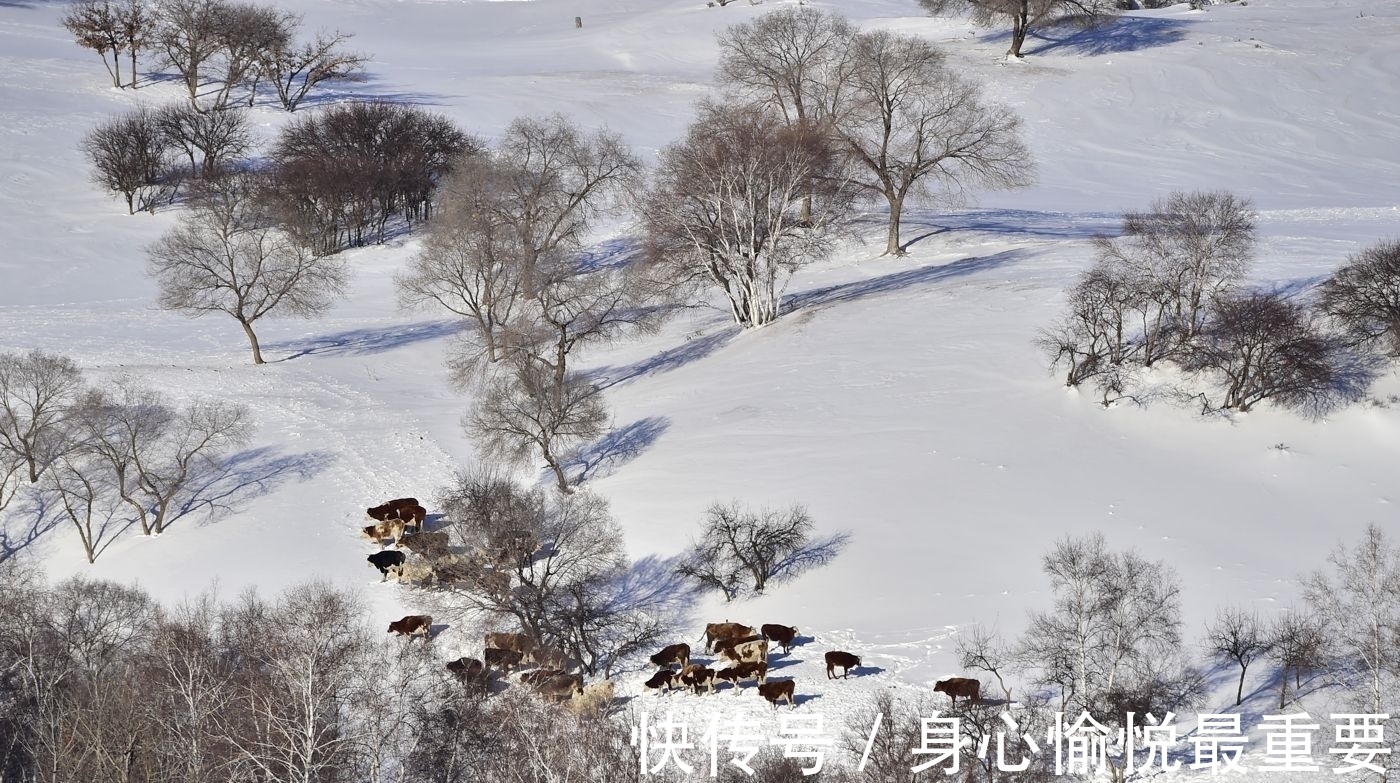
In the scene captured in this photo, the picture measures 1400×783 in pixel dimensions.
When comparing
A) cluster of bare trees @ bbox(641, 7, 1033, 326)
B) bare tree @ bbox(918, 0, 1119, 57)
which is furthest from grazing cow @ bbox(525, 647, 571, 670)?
bare tree @ bbox(918, 0, 1119, 57)

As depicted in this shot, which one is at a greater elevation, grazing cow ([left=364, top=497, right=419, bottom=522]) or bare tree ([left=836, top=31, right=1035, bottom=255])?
bare tree ([left=836, top=31, right=1035, bottom=255])

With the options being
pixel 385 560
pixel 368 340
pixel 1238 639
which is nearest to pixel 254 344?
pixel 368 340

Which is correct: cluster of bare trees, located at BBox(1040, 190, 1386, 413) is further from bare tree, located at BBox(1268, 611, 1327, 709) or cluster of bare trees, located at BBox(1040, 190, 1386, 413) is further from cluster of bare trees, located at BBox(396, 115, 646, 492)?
cluster of bare trees, located at BBox(396, 115, 646, 492)

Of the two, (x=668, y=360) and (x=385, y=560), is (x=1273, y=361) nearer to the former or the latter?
(x=668, y=360)

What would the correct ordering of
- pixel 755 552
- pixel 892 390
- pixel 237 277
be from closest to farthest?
pixel 755 552 < pixel 892 390 < pixel 237 277

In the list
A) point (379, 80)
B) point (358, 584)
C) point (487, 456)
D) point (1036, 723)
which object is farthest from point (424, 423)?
point (379, 80)

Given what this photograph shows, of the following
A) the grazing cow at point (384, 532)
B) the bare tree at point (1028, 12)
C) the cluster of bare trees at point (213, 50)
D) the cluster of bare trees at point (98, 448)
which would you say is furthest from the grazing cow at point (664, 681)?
the bare tree at point (1028, 12)
